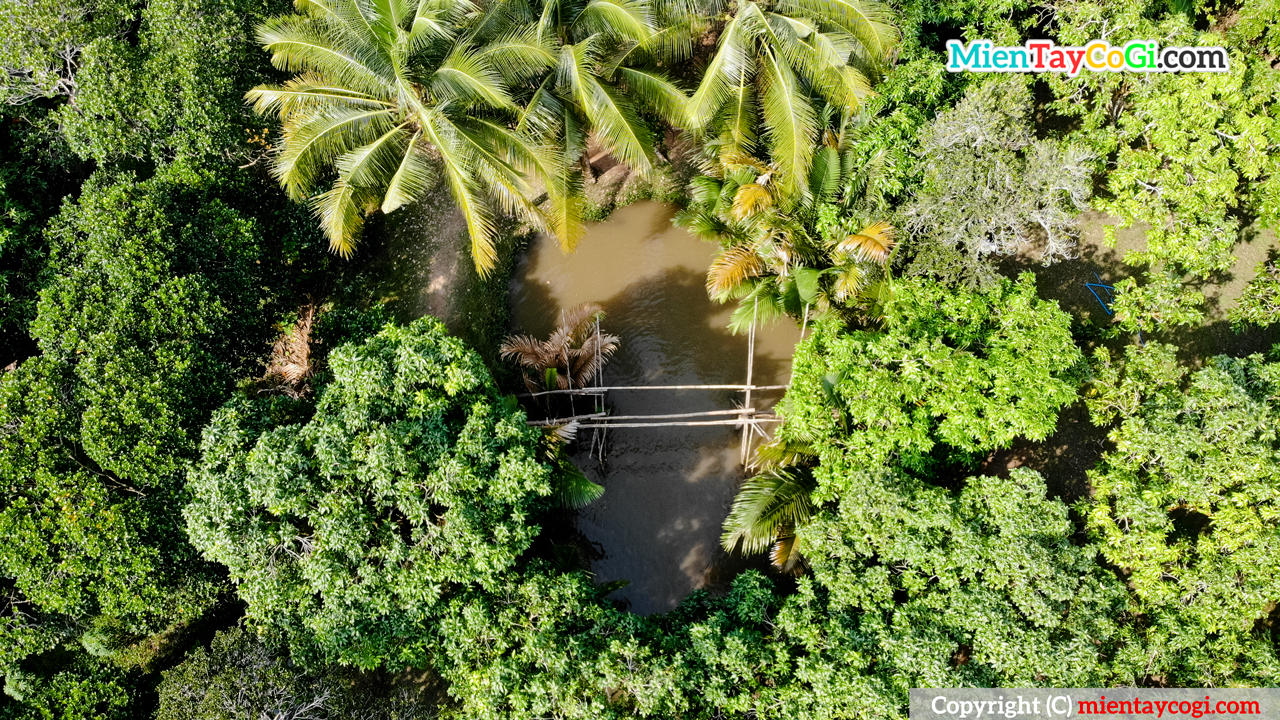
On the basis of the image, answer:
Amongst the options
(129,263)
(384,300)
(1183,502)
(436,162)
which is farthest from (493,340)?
(1183,502)

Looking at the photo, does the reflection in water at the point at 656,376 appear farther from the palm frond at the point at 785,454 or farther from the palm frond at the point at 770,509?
the palm frond at the point at 770,509

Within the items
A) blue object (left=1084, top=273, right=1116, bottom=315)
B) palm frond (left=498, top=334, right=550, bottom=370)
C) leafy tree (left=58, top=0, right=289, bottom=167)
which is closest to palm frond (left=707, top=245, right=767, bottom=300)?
palm frond (left=498, top=334, right=550, bottom=370)

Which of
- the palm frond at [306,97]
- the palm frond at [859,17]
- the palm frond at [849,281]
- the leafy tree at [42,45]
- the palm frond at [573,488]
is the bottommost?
the palm frond at [573,488]

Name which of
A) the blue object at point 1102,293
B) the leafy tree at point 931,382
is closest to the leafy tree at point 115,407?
the leafy tree at point 931,382

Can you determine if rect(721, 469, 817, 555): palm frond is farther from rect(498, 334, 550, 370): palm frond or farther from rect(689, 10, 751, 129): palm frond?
rect(689, 10, 751, 129): palm frond

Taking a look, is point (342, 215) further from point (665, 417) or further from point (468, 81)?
point (665, 417)

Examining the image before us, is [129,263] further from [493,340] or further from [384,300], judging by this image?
[493,340]
